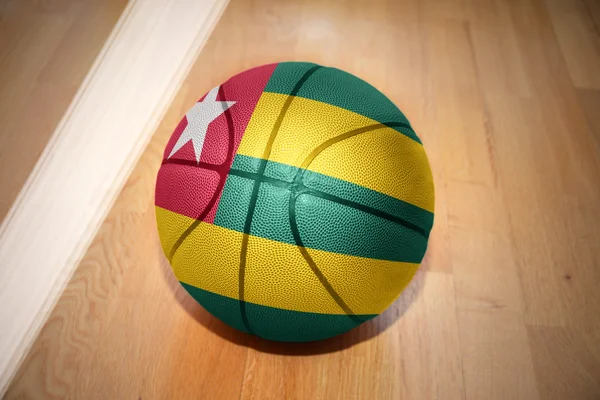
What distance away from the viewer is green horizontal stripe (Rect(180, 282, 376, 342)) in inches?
42.2

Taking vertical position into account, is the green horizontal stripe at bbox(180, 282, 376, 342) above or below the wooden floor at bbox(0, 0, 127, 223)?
above

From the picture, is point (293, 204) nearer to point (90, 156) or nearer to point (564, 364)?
point (564, 364)

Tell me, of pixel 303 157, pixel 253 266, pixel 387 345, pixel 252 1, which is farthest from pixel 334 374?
pixel 252 1

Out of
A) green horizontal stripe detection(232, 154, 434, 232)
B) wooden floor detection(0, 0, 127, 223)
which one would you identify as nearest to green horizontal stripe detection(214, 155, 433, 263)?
green horizontal stripe detection(232, 154, 434, 232)

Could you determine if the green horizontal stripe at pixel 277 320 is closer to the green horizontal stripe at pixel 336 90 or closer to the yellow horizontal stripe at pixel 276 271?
the yellow horizontal stripe at pixel 276 271

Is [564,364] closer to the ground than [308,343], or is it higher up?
higher up

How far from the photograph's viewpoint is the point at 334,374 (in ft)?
4.20

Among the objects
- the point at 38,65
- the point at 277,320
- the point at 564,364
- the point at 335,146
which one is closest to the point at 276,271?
the point at 277,320

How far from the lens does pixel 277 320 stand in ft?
3.55

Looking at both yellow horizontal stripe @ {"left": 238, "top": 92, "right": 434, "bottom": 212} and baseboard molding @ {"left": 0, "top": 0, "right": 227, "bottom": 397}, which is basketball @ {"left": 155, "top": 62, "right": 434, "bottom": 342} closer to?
yellow horizontal stripe @ {"left": 238, "top": 92, "right": 434, "bottom": 212}

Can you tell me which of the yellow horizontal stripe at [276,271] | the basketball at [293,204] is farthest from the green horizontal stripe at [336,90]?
the yellow horizontal stripe at [276,271]

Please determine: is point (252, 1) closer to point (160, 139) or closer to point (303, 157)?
point (160, 139)

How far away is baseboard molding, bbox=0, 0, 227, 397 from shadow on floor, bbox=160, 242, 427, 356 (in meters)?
0.41

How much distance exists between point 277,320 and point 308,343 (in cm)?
29
